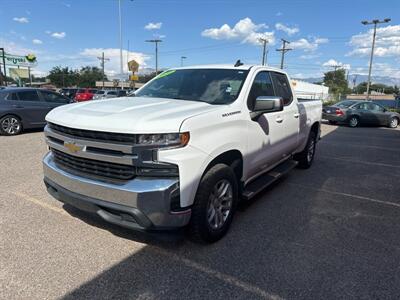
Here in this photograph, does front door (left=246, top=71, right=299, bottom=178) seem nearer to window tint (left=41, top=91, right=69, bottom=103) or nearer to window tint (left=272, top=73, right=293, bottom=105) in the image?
window tint (left=272, top=73, right=293, bottom=105)

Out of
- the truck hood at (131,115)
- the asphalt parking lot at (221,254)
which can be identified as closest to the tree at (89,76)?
the asphalt parking lot at (221,254)

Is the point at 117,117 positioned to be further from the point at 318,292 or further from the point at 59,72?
the point at 59,72

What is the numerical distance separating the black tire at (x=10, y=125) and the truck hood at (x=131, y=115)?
847cm

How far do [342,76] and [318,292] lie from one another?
4969 inches

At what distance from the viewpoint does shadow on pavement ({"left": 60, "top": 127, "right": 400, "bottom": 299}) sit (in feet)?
9.17

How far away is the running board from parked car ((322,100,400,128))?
550 inches

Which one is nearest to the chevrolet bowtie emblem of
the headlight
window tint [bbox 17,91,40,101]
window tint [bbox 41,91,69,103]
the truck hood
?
the truck hood

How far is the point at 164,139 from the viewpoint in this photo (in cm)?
285

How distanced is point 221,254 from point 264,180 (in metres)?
1.67

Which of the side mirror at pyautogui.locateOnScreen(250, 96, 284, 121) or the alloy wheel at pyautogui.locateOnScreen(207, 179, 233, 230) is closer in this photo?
the alloy wheel at pyautogui.locateOnScreen(207, 179, 233, 230)

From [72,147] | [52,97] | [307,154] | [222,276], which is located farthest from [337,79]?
[72,147]

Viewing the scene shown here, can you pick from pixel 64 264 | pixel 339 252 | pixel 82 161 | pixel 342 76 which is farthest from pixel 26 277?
pixel 342 76

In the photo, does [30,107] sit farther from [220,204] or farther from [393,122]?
[393,122]

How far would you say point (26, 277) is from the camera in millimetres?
2871
